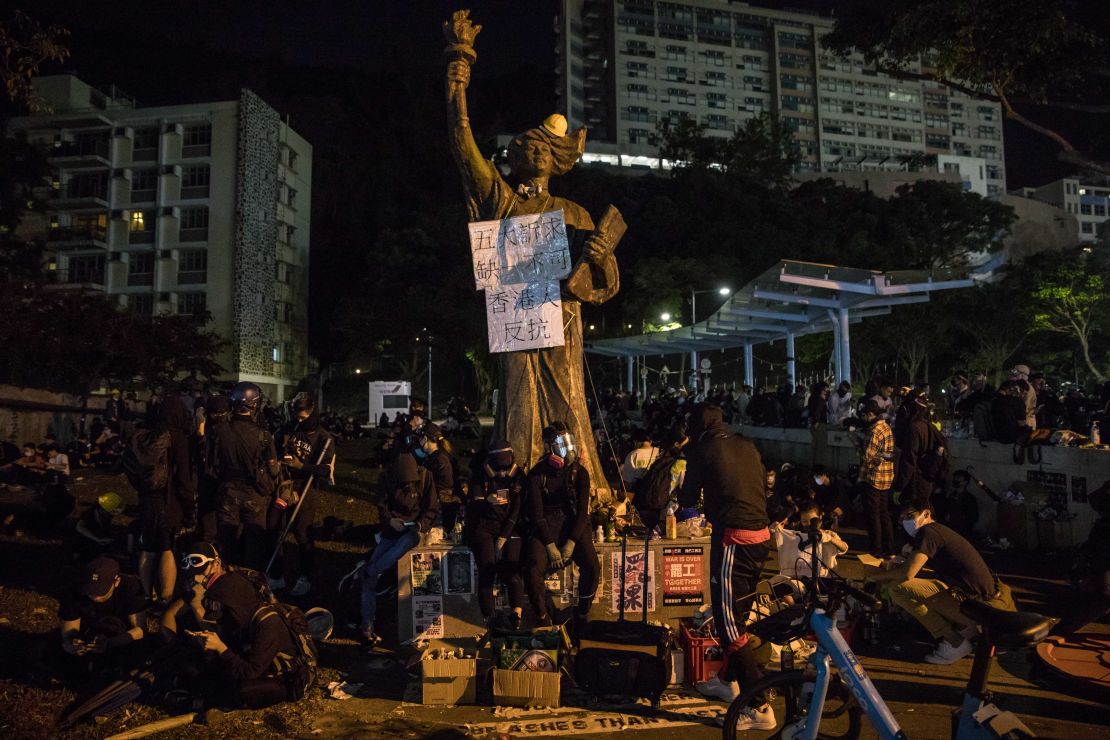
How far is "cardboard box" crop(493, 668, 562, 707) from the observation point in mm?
5289

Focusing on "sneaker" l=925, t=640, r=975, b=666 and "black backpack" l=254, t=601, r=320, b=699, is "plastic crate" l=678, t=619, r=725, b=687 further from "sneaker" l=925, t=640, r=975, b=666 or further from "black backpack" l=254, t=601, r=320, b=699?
"black backpack" l=254, t=601, r=320, b=699

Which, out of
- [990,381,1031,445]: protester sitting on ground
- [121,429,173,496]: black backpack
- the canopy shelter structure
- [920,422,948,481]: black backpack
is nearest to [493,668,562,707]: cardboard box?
[121,429,173,496]: black backpack

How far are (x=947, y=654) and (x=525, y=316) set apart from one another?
15.0 ft

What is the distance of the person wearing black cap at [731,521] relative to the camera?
16.3ft

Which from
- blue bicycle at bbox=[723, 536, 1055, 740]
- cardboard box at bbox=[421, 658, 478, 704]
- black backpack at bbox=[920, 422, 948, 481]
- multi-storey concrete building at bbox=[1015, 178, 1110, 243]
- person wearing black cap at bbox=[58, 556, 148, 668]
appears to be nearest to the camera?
blue bicycle at bbox=[723, 536, 1055, 740]

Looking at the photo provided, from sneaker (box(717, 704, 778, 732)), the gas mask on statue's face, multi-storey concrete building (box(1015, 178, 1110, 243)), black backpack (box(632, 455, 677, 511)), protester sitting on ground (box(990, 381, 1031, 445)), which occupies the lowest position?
sneaker (box(717, 704, 778, 732))

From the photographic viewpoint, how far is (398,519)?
22.2ft

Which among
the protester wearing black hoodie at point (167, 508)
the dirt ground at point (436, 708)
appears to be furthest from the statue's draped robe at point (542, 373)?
the protester wearing black hoodie at point (167, 508)

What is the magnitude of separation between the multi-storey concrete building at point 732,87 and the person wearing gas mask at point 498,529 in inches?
3004

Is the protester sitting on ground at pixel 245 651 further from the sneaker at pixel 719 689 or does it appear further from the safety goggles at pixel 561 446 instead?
the sneaker at pixel 719 689

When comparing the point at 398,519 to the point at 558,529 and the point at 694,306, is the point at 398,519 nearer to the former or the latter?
the point at 558,529

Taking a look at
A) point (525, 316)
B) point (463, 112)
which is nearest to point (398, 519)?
point (525, 316)

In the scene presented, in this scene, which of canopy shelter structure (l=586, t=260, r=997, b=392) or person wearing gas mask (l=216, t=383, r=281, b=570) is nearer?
person wearing gas mask (l=216, t=383, r=281, b=570)

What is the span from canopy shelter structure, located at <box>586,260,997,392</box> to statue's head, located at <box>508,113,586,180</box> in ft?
33.3
